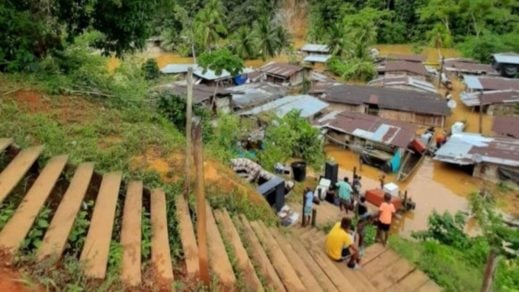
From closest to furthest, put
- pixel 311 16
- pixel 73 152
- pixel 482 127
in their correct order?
pixel 73 152 < pixel 482 127 < pixel 311 16

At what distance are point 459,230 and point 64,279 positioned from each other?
11.5m

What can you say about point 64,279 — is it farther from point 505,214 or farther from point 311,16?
point 311,16

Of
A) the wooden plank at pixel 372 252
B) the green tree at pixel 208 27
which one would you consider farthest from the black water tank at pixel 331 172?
the green tree at pixel 208 27

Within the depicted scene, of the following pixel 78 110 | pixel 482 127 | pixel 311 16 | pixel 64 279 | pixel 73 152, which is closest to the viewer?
pixel 64 279

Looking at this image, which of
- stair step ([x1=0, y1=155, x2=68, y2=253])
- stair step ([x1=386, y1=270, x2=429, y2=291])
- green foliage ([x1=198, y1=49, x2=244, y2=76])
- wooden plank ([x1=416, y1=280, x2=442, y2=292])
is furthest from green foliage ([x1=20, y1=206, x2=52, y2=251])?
green foliage ([x1=198, y1=49, x2=244, y2=76])

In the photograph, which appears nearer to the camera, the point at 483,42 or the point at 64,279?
the point at 64,279

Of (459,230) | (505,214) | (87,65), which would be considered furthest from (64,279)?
(505,214)

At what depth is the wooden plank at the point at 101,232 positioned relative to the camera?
3637mm

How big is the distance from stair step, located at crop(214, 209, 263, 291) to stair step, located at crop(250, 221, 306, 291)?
53 cm

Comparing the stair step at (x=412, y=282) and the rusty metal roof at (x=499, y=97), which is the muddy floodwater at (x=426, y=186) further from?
the rusty metal roof at (x=499, y=97)

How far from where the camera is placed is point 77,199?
452cm

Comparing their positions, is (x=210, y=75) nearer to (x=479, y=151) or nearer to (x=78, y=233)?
(x=479, y=151)

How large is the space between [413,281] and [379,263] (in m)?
0.65


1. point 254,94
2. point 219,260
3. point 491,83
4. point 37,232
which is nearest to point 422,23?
point 491,83
